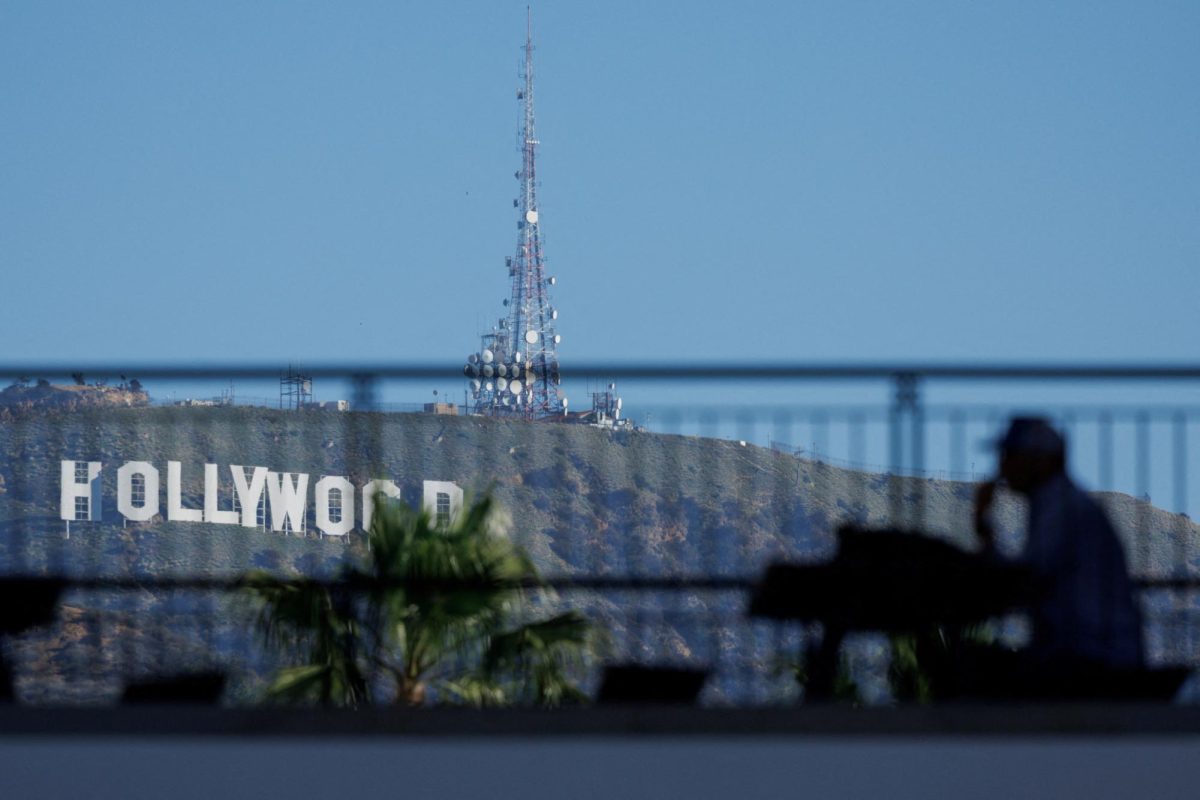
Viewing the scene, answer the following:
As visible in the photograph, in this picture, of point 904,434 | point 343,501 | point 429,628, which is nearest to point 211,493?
point 429,628

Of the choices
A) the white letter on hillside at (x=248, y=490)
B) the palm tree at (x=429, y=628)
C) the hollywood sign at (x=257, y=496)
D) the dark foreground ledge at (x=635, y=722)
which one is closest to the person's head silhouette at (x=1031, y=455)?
the dark foreground ledge at (x=635, y=722)

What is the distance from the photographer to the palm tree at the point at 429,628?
6398 mm

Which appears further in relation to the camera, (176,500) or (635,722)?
(176,500)

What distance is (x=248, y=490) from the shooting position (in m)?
9.13

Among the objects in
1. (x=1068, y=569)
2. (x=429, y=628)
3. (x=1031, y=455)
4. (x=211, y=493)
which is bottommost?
(x=429, y=628)

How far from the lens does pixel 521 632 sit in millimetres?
7273

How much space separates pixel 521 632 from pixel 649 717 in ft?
9.50

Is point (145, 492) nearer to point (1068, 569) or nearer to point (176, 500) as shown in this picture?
point (176, 500)

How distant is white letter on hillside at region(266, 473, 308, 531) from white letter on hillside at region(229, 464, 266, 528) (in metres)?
0.06

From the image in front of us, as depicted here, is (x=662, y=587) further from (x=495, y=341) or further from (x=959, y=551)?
(x=495, y=341)

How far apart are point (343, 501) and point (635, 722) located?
1854 mm

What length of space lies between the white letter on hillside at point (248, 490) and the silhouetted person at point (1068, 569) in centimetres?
480

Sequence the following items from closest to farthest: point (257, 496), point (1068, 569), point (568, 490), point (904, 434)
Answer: point (1068, 569)
point (904, 434)
point (568, 490)
point (257, 496)

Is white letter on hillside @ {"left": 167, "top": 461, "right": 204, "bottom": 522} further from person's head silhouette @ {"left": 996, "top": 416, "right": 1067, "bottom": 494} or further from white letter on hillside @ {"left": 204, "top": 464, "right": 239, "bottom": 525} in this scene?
person's head silhouette @ {"left": 996, "top": 416, "right": 1067, "bottom": 494}
